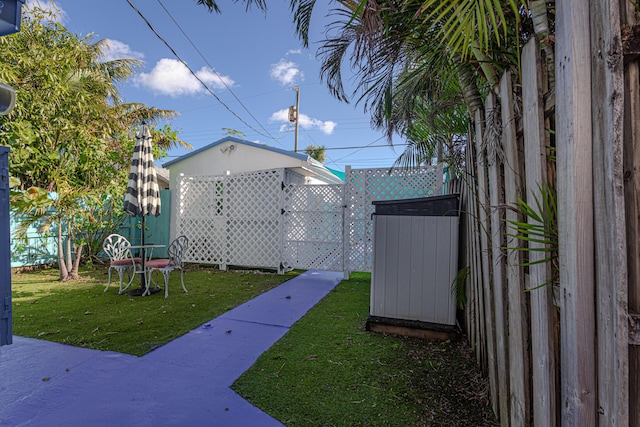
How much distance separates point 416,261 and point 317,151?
22271 mm

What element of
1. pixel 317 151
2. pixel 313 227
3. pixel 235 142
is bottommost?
pixel 313 227

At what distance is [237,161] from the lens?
9250 millimetres

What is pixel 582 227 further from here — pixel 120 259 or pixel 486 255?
pixel 120 259

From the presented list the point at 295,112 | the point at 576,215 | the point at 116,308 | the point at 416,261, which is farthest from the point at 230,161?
the point at 295,112

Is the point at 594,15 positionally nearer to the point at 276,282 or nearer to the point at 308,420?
the point at 308,420

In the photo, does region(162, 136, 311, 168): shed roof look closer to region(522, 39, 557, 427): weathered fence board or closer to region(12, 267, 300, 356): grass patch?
region(12, 267, 300, 356): grass patch

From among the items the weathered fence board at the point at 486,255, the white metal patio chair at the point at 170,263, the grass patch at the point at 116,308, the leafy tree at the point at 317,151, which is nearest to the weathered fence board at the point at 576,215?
the weathered fence board at the point at 486,255

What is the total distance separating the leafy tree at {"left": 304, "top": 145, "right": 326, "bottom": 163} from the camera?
2428cm

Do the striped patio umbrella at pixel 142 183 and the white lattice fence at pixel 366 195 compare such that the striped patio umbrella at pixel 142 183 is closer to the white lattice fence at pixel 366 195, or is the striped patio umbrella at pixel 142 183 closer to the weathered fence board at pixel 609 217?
the white lattice fence at pixel 366 195

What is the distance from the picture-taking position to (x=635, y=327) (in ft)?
2.97

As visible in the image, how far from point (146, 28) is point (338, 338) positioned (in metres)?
6.78

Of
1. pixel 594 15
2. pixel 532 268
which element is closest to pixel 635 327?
pixel 532 268

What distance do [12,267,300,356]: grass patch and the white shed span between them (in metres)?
3.52

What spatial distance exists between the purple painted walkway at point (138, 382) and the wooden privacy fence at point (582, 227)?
155 cm
